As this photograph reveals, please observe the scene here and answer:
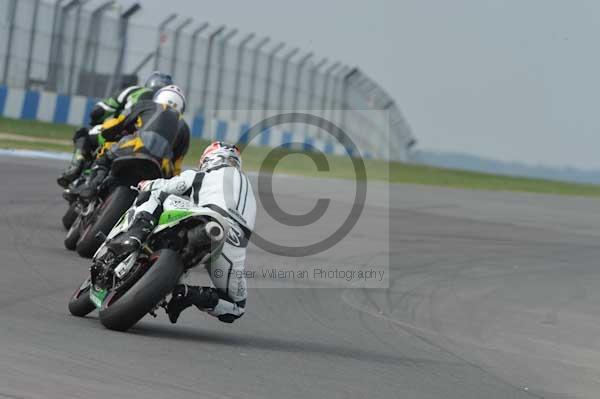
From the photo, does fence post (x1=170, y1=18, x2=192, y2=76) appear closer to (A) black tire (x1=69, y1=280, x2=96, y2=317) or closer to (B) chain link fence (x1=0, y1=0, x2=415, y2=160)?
(B) chain link fence (x1=0, y1=0, x2=415, y2=160)

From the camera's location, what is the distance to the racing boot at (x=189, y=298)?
735cm

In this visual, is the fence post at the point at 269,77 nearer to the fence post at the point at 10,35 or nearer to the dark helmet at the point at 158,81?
the fence post at the point at 10,35

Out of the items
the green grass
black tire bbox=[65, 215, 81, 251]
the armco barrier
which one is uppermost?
the armco barrier

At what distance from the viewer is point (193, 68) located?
35.7m

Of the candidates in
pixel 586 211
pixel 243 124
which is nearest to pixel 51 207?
pixel 586 211

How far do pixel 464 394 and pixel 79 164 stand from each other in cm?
646

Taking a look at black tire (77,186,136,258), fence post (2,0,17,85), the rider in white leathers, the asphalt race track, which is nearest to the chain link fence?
fence post (2,0,17,85)

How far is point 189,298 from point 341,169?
23579 millimetres

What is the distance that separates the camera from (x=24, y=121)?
2942 cm

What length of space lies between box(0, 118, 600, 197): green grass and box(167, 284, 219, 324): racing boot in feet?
52.7

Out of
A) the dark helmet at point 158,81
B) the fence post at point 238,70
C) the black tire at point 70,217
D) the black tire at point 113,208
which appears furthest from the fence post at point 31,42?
the black tire at point 113,208

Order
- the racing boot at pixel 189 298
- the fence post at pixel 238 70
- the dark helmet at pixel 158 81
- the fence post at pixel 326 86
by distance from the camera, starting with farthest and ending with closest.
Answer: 1. the fence post at pixel 326 86
2. the fence post at pixel 238 70
3. the dark helmet at pixel 158 81
4. the racing boot at pixel 189 298

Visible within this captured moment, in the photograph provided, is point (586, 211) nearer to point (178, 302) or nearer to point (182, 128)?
point (182, 128)

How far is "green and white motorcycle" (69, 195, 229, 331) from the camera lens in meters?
6.90
